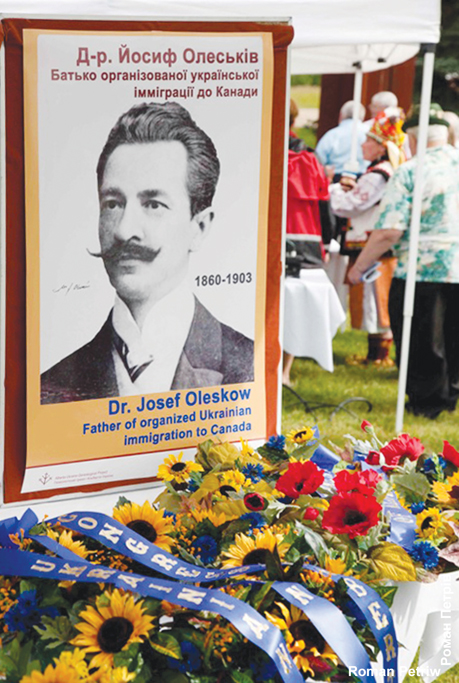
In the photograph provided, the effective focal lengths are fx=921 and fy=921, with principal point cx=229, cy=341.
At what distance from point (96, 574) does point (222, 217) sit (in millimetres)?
1049

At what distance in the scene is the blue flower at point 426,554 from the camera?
1785 mm

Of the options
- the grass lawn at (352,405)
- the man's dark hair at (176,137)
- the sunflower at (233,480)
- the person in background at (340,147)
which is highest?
the person in background at (340,147)

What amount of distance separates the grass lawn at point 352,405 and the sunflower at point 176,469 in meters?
2.64

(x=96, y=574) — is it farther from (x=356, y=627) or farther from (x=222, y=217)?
(x=222, y=217)

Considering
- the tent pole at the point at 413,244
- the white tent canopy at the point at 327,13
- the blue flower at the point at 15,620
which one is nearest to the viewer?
the blue flower at the point at 15,620

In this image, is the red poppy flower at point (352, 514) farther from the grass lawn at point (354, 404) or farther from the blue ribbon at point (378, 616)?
the grass lawn at point (354, 404)

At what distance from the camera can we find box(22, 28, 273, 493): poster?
2035 millimetres

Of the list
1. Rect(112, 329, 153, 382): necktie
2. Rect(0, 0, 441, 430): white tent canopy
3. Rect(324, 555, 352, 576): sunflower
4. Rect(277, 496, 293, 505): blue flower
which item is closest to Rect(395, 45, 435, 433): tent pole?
Rect(0, 0, 441, 430): white tent canopy

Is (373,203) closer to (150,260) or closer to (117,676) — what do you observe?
(150,260)

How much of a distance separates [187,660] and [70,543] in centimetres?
Answer: 38

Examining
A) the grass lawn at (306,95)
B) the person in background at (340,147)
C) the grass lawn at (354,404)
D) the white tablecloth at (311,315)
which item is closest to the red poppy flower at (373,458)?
the grass lawn at (354,404)

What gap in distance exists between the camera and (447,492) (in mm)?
2004

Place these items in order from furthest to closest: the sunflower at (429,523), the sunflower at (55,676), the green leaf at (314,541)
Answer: the sunflower at (429,523), the green leaf at (314,541), the sunflower at (55,676)

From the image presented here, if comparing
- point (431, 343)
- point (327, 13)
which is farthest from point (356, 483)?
point (431, 343)
